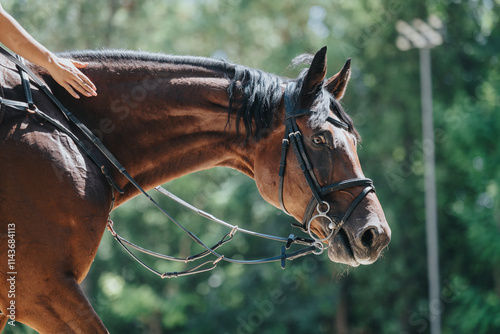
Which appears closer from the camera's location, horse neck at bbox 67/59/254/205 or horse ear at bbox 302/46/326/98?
horse neck at bbox 67/59/254/205

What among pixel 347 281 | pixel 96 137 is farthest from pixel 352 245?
pixel 347 281

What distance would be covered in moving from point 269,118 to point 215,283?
21.7 meters

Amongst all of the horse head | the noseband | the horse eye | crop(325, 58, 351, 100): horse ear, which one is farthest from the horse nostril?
crop(325, 58, 351, 100): horse ear

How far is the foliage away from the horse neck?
17710 mm

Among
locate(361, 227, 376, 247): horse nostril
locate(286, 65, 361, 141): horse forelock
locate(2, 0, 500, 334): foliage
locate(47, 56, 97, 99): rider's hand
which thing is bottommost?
locate(2, 0, 500, 334): foliage

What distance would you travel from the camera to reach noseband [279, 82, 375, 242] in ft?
13.1

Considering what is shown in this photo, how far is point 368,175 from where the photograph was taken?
72.2 feet

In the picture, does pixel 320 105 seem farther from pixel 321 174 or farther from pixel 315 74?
pixel 321 174

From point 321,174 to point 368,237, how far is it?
519 mm

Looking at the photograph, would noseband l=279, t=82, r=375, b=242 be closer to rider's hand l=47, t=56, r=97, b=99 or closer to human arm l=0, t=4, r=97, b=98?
rider's hand l=47, t=56, r=97, b=99

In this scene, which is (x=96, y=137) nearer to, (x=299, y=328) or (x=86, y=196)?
(x=86, y=196)
